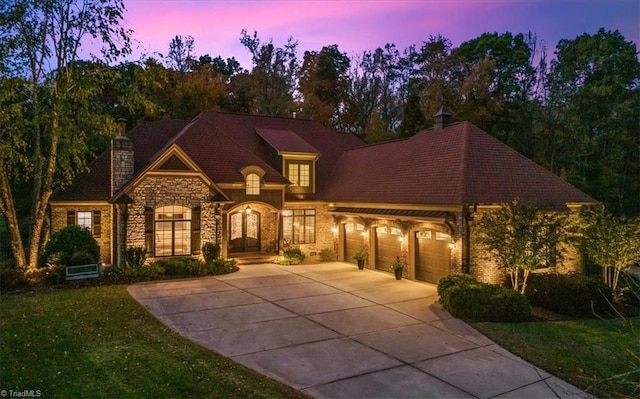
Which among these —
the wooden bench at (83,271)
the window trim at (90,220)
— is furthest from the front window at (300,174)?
the wooden bench at (83,271)

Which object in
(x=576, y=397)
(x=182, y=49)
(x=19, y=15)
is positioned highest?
(x=182, y=49)

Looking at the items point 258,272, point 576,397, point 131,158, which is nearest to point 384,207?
point 258,272

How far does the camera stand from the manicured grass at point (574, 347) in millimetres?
8388

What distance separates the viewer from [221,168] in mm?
21094

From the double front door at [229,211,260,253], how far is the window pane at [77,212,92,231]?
6.00 m

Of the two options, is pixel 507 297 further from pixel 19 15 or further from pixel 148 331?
pixel 19 15

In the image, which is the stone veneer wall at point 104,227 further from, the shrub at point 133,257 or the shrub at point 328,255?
the shrub at point 328,255

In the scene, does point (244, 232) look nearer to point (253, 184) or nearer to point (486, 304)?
point (253, 184)

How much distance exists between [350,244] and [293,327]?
10569mm

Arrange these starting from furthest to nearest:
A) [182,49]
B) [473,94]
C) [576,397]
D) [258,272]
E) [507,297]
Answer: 1. [182,49]
2. [473,94]
3. [258,272]
4. [507,297]
5. [576,397]

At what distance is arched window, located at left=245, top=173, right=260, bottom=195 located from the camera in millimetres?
21125

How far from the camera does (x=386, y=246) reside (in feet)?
63.5

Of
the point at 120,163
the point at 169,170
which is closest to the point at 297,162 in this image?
the point at 169,170
